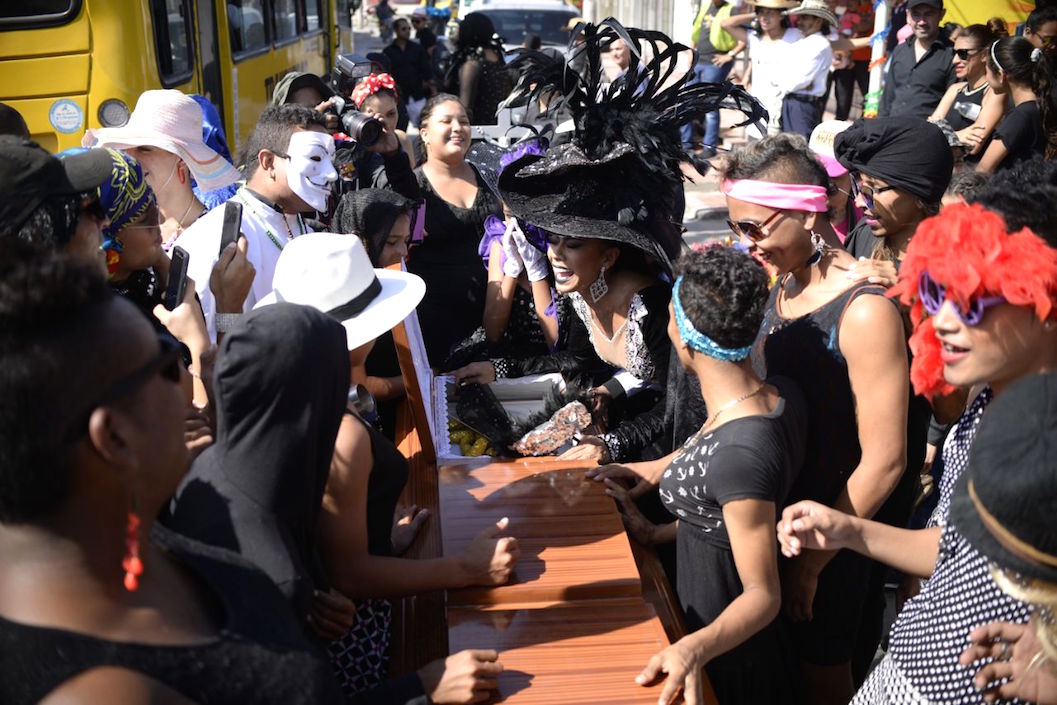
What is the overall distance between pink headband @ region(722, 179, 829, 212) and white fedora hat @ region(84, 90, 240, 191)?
8.78ft

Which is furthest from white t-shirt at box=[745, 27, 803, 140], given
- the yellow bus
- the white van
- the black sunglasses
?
the white van

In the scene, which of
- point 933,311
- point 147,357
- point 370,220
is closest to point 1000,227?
point 933,311

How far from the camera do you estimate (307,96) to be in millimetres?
6312

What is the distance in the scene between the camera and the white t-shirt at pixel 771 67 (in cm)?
945

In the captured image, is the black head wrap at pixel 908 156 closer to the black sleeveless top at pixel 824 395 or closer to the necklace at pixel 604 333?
the black sleeveless top at pixel 824 395

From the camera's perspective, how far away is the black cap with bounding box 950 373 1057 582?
60.2 inches

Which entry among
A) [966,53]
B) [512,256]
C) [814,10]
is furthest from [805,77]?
[512,256]

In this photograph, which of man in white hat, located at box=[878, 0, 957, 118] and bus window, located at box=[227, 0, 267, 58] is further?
bus window, located at box=[227, 0, 267, 58]

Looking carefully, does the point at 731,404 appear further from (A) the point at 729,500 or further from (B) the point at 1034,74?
(B) the point at 1034,74

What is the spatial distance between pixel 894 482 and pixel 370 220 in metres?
2.52

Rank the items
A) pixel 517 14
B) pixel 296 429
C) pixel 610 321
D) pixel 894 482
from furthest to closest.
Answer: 1. pixel 517 14
2. pixel 610 321
3. pixel 894 482
4. pixel 296 429

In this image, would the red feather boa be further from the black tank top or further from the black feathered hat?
the black tank top

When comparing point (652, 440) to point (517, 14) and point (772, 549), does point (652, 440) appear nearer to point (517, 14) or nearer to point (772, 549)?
point (772, 549)

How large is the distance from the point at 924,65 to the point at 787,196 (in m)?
6.27
